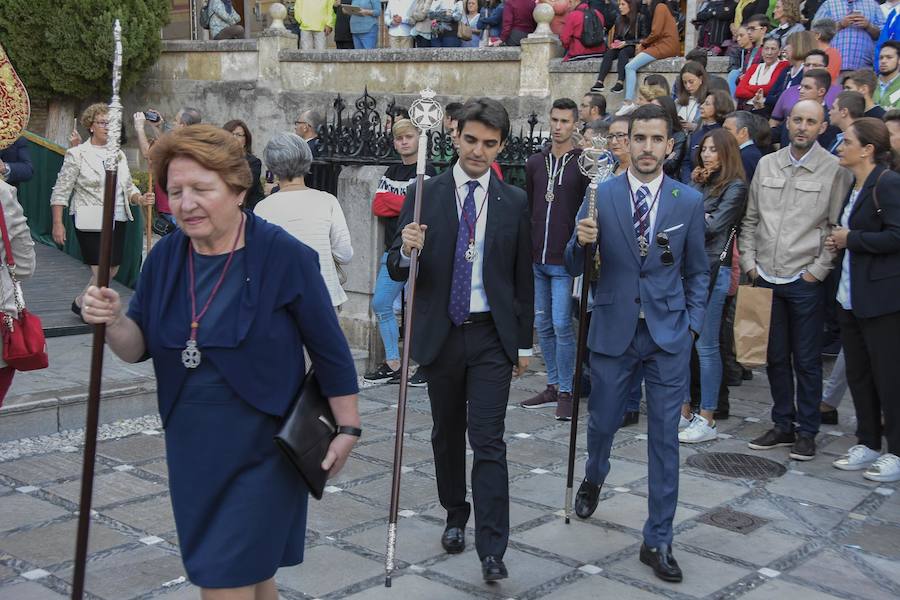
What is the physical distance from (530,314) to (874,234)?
2621 mm

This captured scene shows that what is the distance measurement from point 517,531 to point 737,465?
1965mm

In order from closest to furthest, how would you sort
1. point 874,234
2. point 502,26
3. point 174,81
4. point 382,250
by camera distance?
point 874,234 < point 382,250 < point 502,26 < point 174,81

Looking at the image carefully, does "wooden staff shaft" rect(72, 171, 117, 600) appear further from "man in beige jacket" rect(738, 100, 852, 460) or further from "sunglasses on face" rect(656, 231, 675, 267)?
"man in beige jacket" rect(738, 100, 852, 460)

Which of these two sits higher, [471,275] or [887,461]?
[471,275]

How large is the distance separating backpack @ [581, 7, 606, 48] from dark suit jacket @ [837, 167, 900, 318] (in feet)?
29.9

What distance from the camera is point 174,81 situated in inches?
857

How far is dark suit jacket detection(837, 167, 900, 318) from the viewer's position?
6.73 metres

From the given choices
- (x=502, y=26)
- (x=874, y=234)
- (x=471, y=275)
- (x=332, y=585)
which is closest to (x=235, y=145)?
(x=471, y=275)

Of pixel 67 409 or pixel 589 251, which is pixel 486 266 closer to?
pixel 589 251

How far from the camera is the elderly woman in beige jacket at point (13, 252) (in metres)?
5.30

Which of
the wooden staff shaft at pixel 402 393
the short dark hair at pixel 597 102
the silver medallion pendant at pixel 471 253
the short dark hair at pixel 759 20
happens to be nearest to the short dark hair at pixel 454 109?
the wooden staff shaft at pixel 402 393

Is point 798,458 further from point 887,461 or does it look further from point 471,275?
point 471,275

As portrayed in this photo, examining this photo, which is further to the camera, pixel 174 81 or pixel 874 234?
pixel 174 81

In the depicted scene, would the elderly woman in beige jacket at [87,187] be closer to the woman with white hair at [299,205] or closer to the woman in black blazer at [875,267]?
the woman with white hair at [299,205]
